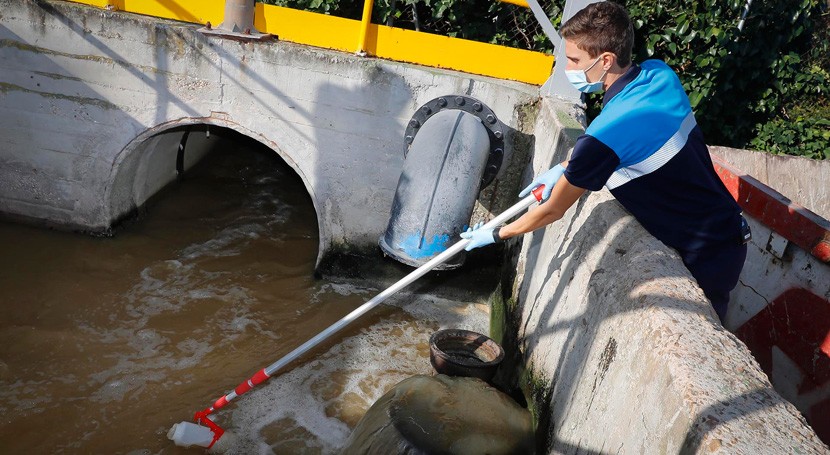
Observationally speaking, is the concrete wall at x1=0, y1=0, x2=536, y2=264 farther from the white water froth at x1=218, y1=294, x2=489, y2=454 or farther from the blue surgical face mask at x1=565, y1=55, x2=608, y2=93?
the blue surgical face mask at x1=565, y1=55, x2=608, y2=93

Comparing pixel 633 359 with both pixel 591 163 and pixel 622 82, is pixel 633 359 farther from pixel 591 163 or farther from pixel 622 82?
Answer: pixel 622 82

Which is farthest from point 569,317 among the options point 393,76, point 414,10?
point 414,10

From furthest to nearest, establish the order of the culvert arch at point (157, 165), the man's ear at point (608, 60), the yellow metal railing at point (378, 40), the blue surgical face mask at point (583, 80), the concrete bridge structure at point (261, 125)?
1. the culvert arch at point (157, 165)
2. the yellow metal railing at point (378, 40)
3. the concrete bridge structure at point (261, 125)
4. the blue surgical face mask at point (583, 80)
5. the man's ear at point (608, 60)

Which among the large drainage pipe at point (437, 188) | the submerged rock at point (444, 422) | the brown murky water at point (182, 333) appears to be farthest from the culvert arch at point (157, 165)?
the submerged rock at point (444, 422)

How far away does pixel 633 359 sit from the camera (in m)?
2.00

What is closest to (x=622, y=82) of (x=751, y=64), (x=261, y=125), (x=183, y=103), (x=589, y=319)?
(x=589, y=319)

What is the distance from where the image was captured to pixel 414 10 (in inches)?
221

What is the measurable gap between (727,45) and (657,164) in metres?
4.38

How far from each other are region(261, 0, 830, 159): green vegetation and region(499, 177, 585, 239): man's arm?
133 inches

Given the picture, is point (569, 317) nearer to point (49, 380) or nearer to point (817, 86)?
point (49, 380)

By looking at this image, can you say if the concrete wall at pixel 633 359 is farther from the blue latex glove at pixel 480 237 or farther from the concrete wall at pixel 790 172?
the concrete wall at pixel 790 172

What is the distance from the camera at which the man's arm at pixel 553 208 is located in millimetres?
2541

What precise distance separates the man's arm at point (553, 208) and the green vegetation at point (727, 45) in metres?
3.37

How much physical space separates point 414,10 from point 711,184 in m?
3.77
